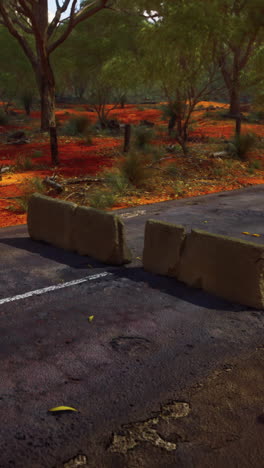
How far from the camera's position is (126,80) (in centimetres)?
2573

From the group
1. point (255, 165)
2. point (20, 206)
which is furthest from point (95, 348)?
point (255, 165)

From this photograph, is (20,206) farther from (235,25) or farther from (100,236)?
(235,25)

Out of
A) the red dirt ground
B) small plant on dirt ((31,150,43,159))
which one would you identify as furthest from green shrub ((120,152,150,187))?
small plant on dirt ((31,150,43,159))

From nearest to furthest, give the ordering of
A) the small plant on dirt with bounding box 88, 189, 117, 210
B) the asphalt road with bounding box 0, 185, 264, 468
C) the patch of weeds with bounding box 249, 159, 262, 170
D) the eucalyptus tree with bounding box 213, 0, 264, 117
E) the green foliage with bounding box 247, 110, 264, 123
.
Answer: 1. the asphalt road with bounding box 0, 185, 264, 468
2. the small plant on dirt with bounding box 88, 189, 117, 210
3. the eucalyptus tree with bounding box 213, 0, 264, 117
4. the patch of weeds with bounding box 249, 159, 262, 170
5. the green foliage with bounding box 247, 110, 264, 123

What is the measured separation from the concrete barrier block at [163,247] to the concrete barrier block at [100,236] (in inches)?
15.1

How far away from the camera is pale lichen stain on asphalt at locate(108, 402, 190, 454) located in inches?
122

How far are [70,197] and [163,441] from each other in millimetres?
8791

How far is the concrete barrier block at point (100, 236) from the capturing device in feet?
21.0

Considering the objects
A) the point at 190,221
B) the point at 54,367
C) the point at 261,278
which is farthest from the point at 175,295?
the point at 190,221

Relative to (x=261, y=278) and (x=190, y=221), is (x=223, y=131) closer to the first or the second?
(x=190, y=221)

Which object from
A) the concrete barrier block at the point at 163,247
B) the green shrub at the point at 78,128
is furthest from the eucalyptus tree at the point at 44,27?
the concrete barrier block at the point at 163,247

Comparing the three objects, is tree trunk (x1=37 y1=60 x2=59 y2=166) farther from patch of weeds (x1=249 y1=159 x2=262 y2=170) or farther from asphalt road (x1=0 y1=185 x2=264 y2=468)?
asphalt road (x1=0 y1=185 x2=264 y2=468)

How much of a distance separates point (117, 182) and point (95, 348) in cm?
824

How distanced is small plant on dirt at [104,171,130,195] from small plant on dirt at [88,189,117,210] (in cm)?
97
